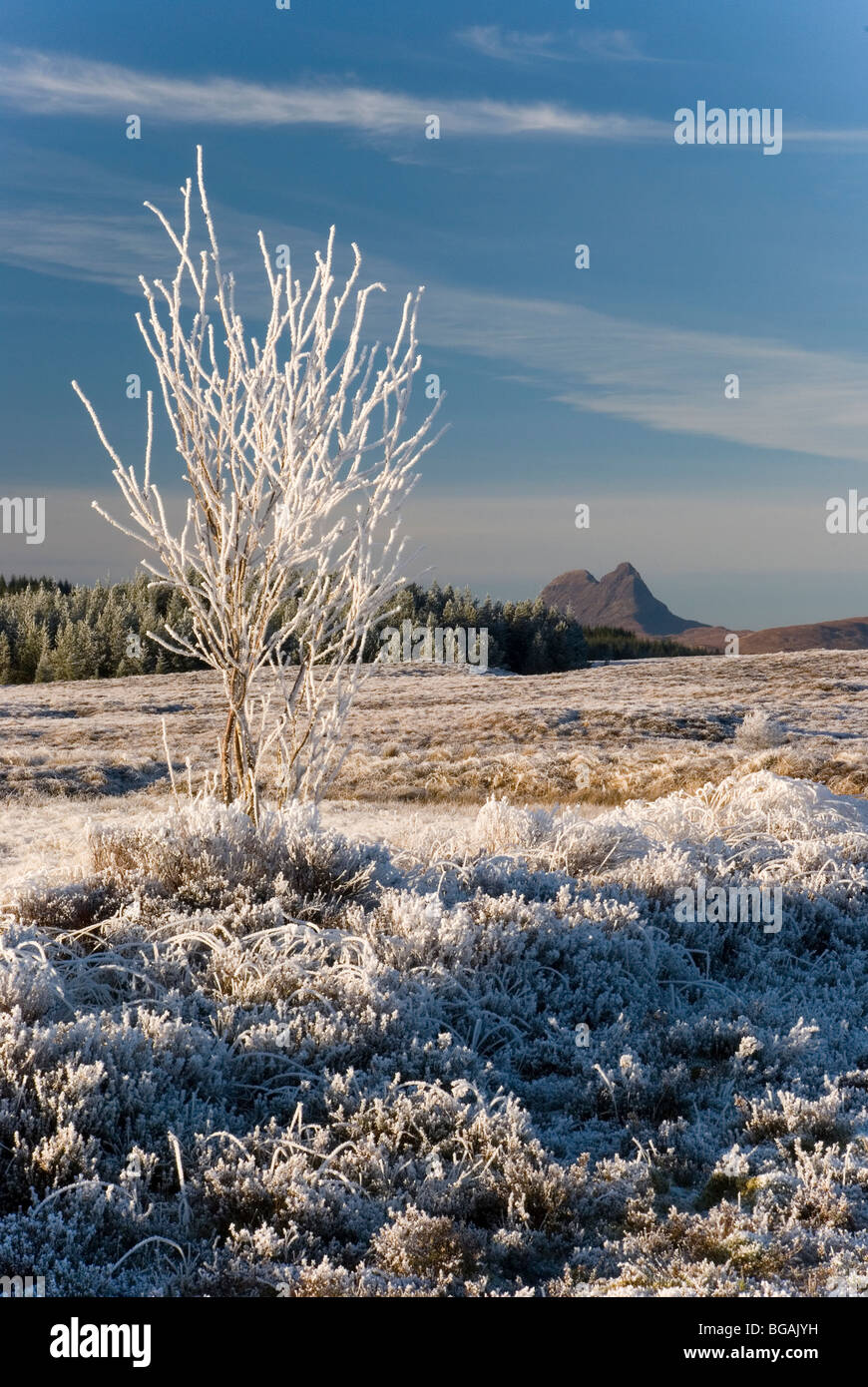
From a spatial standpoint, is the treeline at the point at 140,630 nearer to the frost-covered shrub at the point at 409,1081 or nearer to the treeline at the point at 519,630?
the treeline at the point at 519,630

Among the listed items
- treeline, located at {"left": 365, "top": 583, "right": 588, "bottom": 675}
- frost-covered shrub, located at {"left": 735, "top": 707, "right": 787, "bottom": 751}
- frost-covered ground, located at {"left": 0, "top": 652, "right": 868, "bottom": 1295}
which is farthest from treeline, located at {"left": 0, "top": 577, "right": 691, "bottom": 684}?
frost-covered ground, located at {"left": 0, "top": 652, "right": 868, "bottom": 1295}

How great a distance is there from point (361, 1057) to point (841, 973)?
3012mm

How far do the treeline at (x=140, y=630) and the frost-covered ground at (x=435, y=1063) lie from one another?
119ft

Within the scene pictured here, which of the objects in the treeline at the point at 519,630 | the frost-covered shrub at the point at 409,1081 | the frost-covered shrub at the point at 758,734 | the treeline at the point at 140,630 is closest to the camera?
the frost-covered shrub at the point at 409,1081

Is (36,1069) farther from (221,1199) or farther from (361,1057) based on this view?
(361,1057)

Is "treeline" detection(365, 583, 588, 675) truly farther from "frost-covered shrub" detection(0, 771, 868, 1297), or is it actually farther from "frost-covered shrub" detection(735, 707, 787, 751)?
"frost-covered shrub" detection(0, 771, 868, 1297)

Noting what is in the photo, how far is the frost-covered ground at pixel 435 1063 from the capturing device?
10.2ft

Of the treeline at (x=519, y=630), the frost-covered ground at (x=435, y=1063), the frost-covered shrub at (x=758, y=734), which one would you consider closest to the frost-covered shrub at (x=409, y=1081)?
the frost-covered ground at (x=435, y=1063)

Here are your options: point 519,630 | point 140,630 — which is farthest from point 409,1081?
point 519,630

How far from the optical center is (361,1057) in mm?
4113

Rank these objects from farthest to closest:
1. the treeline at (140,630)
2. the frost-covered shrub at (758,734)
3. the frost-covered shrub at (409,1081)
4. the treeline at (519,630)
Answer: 1. the treeline at (519,630)
2. the treeline at (140,630)
3. the frost-covered shrub at (758,734)
4. the frost-covered shrub at (409,1081)
